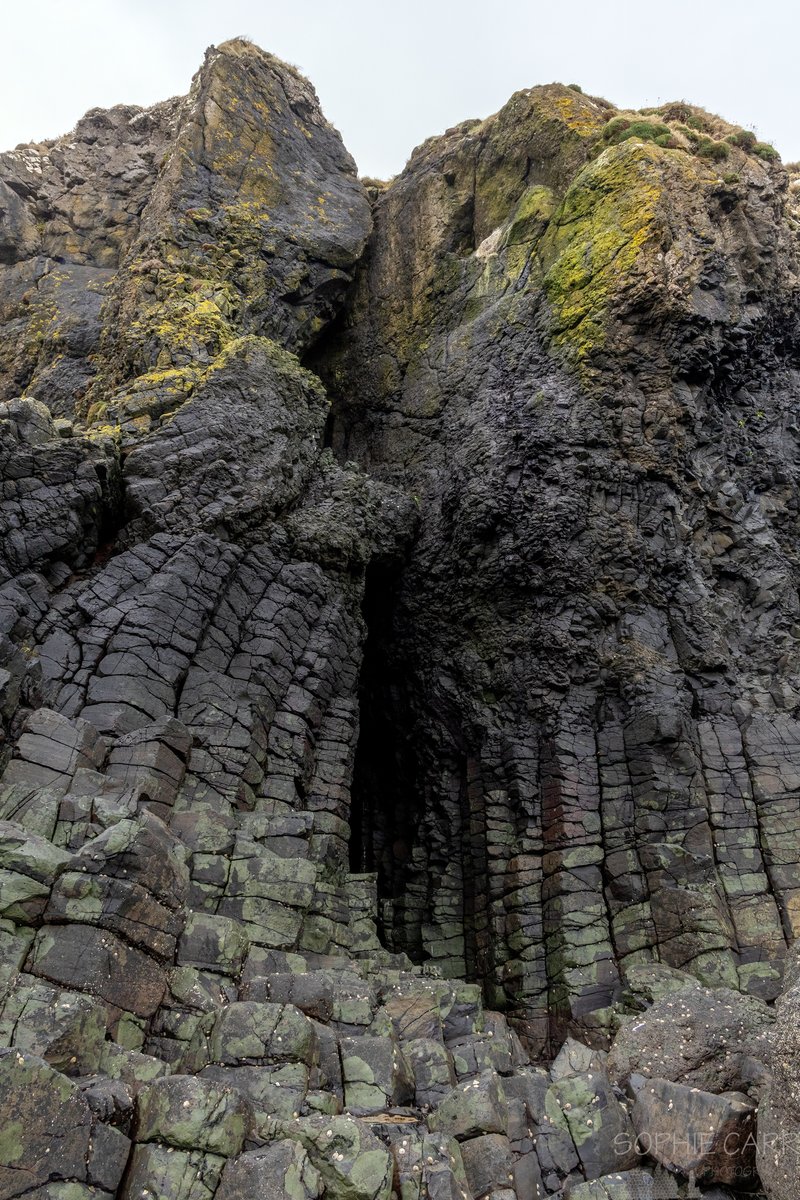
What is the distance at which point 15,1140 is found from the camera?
755cm

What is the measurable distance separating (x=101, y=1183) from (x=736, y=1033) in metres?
8.29

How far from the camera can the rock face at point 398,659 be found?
1055cm

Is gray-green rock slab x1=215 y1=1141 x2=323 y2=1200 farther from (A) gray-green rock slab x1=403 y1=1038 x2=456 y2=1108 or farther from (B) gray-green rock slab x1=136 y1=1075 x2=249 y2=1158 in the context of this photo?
(A) gray-green rock slab x1=403 y1=1038 x2=456 y2=1108

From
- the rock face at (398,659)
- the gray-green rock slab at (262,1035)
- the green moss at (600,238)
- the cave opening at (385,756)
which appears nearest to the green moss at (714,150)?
the rock face at (398,659)

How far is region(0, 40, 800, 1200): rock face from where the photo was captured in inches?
416

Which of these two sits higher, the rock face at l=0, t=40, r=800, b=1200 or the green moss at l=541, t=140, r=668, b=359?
the green moss at l=541, t=140, r=668, b=359

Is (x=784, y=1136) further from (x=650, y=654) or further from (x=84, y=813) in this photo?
(x=650, y=654)

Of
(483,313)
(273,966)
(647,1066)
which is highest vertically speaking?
(483,313)

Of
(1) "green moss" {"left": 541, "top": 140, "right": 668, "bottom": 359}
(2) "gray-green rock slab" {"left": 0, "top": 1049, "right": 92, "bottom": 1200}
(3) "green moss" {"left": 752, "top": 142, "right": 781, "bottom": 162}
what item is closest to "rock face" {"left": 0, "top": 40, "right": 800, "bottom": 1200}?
(2) "gray-green rock slab" {"left": 0, "top": 1049, "right": 92, "bottom": 1200}

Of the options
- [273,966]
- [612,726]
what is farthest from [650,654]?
[273,966]

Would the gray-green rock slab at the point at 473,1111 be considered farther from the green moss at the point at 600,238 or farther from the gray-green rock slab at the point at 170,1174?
the green moss at the point at 600,238

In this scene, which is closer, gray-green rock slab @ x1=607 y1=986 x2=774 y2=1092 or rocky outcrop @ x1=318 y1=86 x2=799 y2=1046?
gray-green rock slab @ x1=607 y1=986 x2=774 y2=1092

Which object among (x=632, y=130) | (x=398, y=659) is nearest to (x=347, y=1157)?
(x=398, y=659)

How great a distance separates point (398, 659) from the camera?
25.1 meters
